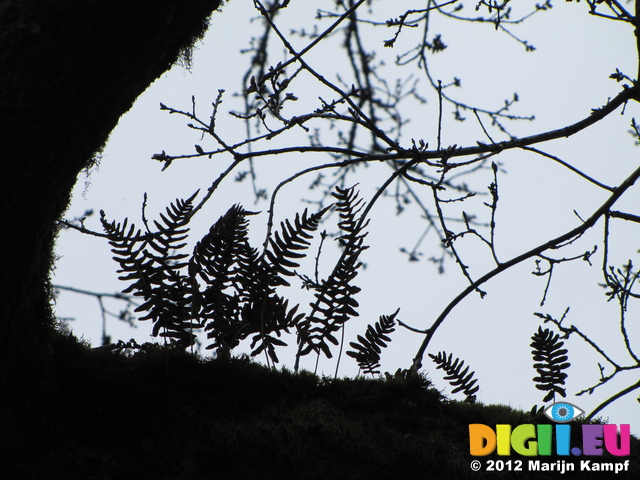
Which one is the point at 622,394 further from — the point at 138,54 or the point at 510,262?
the point at 138,54

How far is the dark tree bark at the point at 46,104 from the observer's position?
1.33m

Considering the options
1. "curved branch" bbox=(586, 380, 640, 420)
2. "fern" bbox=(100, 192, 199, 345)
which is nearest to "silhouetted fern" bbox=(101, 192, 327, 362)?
"fern" bbox=(100, 192, 199, 345)

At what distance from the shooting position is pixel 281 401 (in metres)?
1.73

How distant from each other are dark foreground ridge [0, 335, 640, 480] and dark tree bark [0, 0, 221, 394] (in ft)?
0.51

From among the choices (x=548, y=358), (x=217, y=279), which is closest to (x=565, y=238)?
(x=548, y=358)

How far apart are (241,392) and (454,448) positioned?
622mm

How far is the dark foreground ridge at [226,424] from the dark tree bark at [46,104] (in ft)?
0.51

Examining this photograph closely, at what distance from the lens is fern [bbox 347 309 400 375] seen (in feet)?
7.21

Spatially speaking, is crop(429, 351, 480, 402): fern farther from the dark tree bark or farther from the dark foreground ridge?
the dark tree bark

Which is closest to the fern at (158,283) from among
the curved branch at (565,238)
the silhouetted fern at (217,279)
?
the silhouetted fern at (217,279)

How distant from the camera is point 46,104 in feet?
4.39

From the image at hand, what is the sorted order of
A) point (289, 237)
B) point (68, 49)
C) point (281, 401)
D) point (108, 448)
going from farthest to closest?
point (289, 237) < point (281, 401) < point (108, 448) < point (68, 49)

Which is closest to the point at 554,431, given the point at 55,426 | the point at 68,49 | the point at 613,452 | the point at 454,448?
the point at 613,452

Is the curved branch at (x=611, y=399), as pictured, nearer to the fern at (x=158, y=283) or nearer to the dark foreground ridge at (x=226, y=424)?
the dark foreground ridge at (x=226, y=424)
